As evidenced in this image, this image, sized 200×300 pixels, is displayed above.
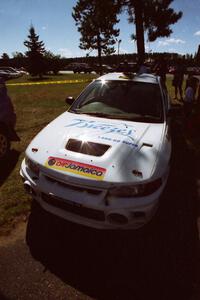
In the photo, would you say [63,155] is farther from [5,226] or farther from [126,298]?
[126,298]

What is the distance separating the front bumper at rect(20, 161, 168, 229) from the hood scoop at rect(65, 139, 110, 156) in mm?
442

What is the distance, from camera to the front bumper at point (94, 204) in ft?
8.11

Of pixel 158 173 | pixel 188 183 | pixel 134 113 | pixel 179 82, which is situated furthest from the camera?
pixel 179 82

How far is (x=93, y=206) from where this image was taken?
247 centimetres

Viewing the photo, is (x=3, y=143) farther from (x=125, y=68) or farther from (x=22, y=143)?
(x=125, y=68)

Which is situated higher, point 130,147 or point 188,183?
point 130,147

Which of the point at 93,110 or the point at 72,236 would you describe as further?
the point at 93,110

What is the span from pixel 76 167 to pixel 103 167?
31 cm

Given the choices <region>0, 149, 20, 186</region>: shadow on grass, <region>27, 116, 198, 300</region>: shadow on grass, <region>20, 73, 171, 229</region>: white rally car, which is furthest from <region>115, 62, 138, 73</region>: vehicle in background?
<region>27, 116, 198, 300</region>: shadow on grass

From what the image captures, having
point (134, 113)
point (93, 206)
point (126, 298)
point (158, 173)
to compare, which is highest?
point (134, 113)

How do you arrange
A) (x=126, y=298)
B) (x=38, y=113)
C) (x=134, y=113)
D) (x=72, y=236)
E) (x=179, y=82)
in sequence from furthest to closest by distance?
1. (x=179, y=82)
2. (x=38, y=113)
3. (x=134, y=113)
4. (x=72, y=236)
5. (x=126, y=298)

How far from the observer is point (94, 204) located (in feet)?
8.08

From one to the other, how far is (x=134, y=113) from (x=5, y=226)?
2560mm

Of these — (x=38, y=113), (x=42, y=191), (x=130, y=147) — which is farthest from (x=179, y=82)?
(x=42, y=191)
